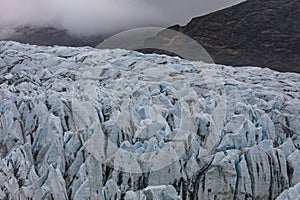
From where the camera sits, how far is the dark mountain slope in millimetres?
80938

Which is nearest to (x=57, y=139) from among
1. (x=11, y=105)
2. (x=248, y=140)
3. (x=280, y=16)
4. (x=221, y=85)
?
(x=11, y=105)

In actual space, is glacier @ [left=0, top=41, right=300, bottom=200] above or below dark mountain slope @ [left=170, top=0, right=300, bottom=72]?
above

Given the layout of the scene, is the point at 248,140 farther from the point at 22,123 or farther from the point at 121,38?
the point at 121,38

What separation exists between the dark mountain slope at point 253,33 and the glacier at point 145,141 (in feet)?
192

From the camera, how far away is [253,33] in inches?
3433

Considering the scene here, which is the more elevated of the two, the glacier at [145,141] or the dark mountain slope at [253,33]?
the glacier at [145,141]

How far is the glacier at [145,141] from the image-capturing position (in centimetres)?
1505

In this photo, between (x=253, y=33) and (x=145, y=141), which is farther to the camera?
(x=253, y=33)

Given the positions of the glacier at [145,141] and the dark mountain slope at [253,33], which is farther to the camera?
the dark mountain slope at [253,33]

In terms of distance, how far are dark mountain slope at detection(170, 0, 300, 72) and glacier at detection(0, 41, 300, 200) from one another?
58.6 m

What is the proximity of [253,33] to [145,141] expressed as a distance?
2921 inches

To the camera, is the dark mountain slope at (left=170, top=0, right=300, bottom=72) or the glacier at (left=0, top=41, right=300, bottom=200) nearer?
the glacier at (left=0, top=41, right=300, bottom=200)

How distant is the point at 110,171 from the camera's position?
1597cm

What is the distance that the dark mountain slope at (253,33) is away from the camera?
80.9 m
